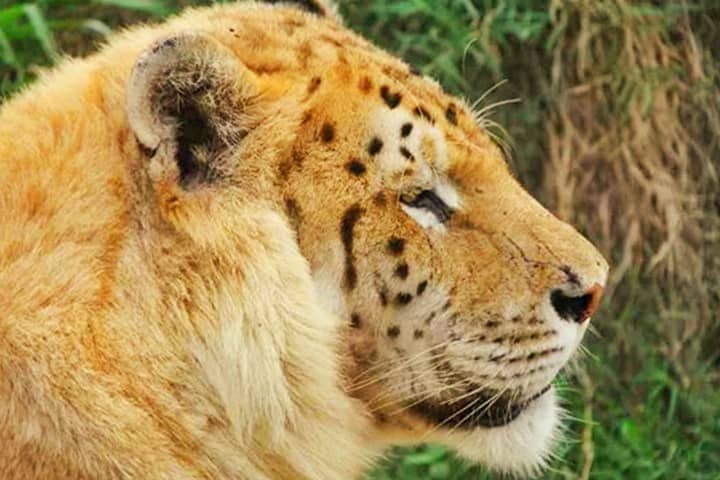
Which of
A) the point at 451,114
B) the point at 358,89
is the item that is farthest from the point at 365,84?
the point at 451,114

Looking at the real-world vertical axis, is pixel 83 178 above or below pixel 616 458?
above

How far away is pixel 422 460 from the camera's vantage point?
16.3 feet

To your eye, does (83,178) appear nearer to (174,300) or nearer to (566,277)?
(174,300)

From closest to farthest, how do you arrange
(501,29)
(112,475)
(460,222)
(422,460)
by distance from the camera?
(112,475) < (460,222) < (422,460) < (501,29)

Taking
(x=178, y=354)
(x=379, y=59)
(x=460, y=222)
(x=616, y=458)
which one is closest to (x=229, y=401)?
(x=178, y=354)

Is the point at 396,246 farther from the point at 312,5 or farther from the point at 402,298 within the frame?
the point at 312,5

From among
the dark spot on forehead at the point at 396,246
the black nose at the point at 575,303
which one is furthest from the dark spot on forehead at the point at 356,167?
the black nose at the point at 575,303

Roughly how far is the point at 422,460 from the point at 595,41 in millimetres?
1844

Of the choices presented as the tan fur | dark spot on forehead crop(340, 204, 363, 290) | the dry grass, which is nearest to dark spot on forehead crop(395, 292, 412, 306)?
the tan fur

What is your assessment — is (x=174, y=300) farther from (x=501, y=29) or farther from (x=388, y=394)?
(x=501, y=29)

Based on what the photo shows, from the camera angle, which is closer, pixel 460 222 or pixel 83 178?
pixel 83 178

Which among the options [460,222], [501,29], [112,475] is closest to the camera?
[112,475]

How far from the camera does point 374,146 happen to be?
297cm

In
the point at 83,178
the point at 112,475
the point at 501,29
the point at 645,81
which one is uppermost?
the point at 83,178
